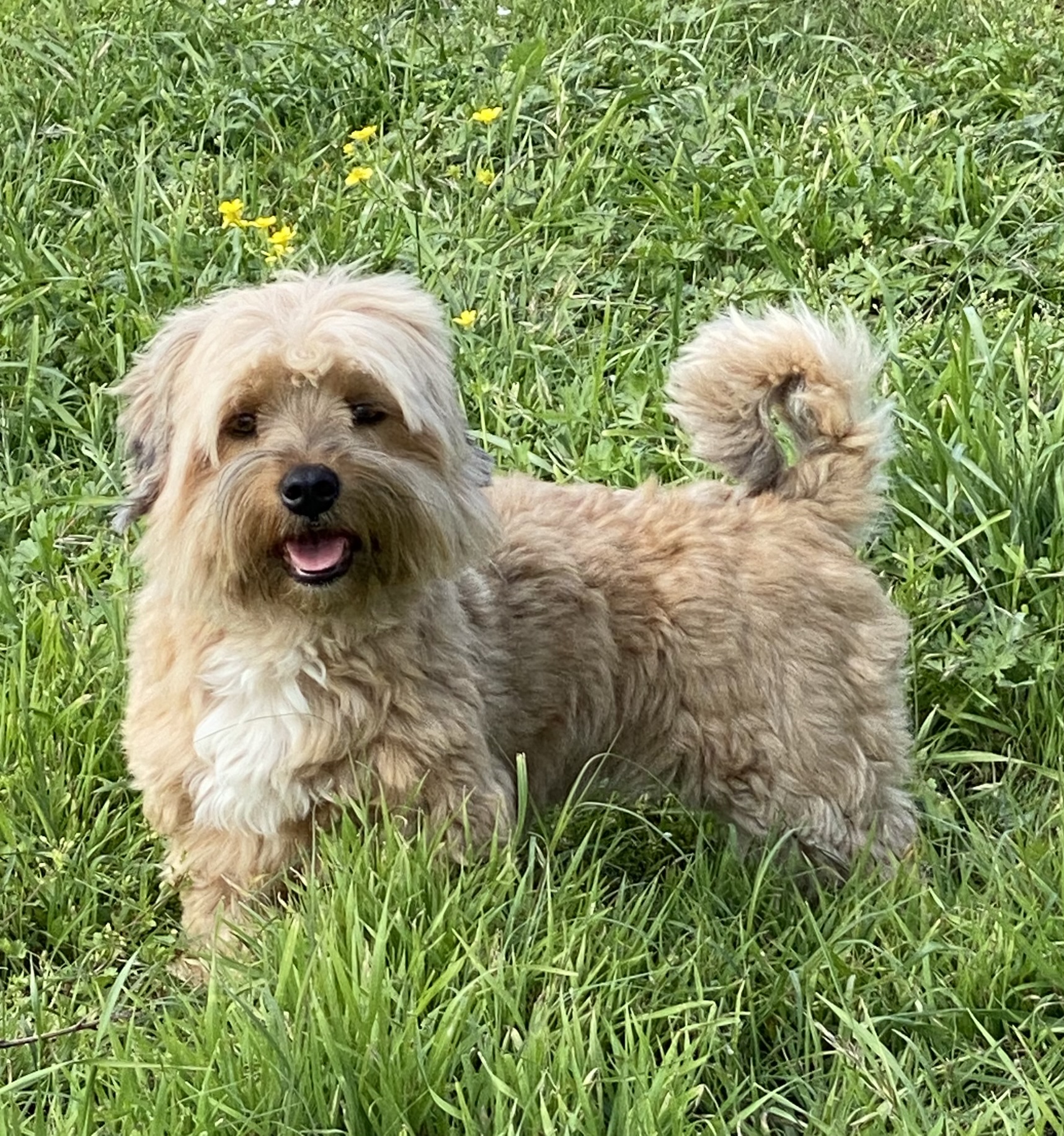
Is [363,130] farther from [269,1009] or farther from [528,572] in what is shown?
[269,1009]

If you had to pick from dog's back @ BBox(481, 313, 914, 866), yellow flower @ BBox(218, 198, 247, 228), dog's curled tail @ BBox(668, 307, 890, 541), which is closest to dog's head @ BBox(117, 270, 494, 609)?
dog's back @ BBox(481, 313, 914, 866)

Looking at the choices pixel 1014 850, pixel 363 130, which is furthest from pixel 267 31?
pixel 1014 850

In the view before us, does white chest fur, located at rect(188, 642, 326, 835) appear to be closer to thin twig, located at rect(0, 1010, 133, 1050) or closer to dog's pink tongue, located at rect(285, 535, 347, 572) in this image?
dog's pink tongue, located at rect(285, 535, 347, 572)

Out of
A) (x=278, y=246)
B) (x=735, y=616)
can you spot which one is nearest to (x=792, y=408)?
(x=735, y=616)

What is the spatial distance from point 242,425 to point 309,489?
9.8 inches

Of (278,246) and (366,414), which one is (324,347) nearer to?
(366,414)

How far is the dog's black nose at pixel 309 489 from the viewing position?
2.62 m

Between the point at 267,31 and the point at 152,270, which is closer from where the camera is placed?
the point at 152,270

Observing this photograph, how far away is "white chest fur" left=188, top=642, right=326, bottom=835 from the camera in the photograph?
2.84m

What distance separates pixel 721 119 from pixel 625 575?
2871 mm

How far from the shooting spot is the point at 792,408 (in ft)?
11.1

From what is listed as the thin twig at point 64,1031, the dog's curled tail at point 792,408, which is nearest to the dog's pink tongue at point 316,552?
the thin twig at point 64,1031

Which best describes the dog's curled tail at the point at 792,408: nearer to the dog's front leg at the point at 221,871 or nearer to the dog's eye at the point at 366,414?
the dog's eye at the point at 366,414

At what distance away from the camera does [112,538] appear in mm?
4188
